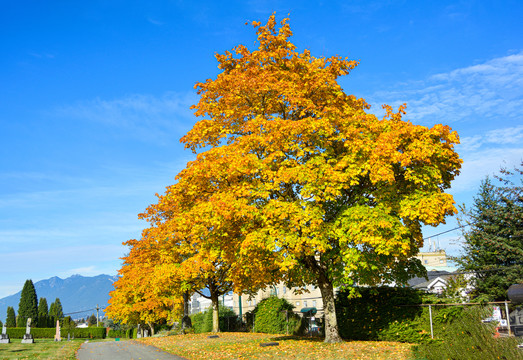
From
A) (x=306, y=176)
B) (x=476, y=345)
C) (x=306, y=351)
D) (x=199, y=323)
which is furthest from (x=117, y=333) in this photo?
(x=476, y=345)

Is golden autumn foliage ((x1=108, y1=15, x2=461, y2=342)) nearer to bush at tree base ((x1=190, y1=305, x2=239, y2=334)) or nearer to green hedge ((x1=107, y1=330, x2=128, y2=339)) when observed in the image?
bush at tree base ((x1=190, y1=305, x2=239, y2=334))

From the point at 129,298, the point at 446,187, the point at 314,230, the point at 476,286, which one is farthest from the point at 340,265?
the point at 129,298

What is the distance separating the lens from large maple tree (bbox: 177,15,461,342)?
17.1 metres

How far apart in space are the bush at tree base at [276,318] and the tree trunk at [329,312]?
9.16 m

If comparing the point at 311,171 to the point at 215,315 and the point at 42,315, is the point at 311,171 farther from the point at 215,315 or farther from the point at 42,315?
the point at 42,315

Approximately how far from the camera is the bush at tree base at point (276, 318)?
29.5m

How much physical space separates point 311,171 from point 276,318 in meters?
17.1

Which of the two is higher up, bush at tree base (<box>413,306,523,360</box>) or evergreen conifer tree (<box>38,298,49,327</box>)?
bush at tree base (<box>413,306,523,360</box>)

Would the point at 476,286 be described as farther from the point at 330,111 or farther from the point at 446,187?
the point at 330,111

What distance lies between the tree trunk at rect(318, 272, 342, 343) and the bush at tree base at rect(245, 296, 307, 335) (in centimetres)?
916

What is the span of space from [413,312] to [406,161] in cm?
786

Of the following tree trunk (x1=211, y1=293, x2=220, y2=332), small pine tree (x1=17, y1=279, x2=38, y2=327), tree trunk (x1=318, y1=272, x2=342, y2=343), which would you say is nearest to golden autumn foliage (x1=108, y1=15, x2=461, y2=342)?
tree trunk (x1=318, y1=272, x2=342, y2=343)

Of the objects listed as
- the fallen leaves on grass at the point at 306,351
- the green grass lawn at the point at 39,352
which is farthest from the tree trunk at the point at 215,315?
the fallen leaves on grass at the point at 306,351

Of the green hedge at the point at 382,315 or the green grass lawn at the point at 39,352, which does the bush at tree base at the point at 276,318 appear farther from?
the green grass lawn at the point at 39,352
